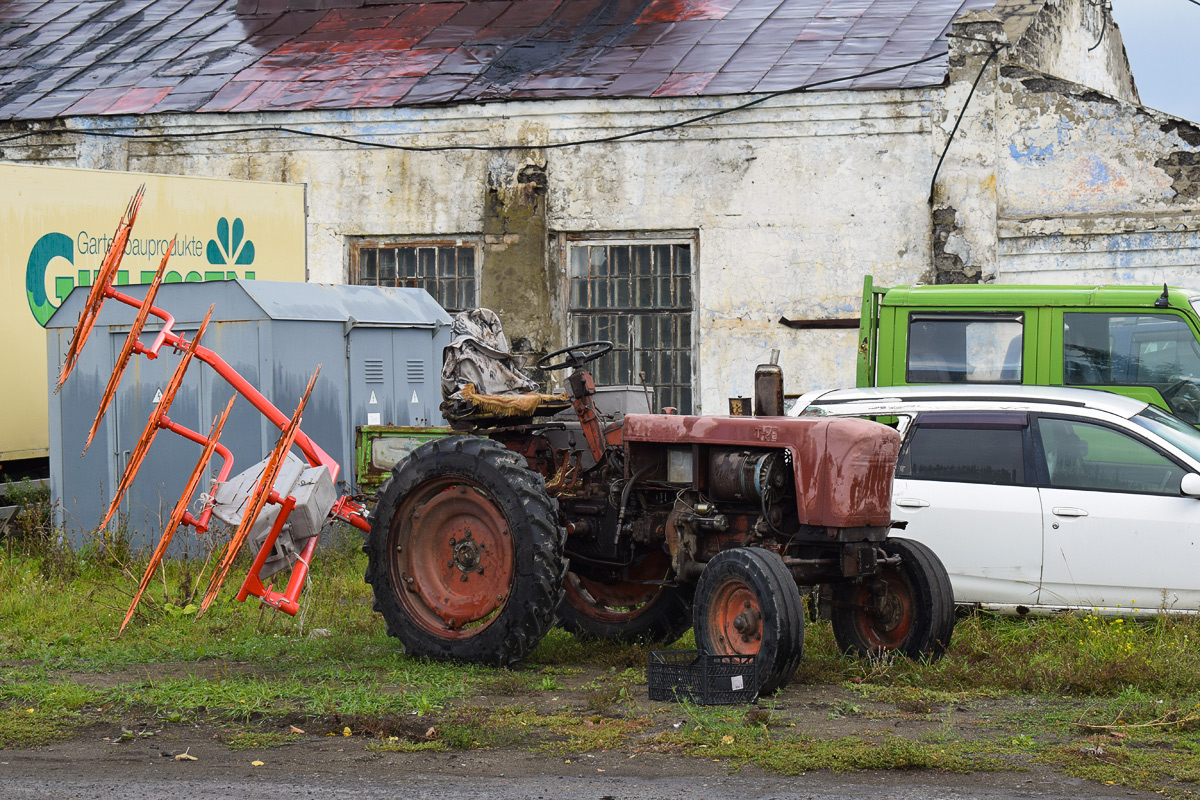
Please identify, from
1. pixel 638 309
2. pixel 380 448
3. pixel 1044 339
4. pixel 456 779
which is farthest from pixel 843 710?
pixel 638 309

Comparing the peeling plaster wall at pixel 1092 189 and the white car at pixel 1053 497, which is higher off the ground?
the peeling plaster wall at pixel 1092 189

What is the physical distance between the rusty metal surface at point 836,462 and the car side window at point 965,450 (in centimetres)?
137

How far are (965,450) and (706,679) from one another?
2702 millimetres

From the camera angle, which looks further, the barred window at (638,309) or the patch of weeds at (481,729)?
the barred window at (638,309)

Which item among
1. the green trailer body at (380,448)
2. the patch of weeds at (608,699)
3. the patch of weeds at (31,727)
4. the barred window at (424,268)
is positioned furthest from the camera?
the barred window at (424,268)

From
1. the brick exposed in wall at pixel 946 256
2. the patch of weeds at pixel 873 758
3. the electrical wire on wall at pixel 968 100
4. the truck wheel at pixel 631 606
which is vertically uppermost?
the electrical wire on wall at pixel 968 100

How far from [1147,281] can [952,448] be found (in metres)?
6.12

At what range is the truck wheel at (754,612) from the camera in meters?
6.29

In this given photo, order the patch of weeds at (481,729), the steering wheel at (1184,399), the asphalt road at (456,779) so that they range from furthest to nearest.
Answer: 1. the steering wheel at (1184,399)
2. the patch of weeds at (481,729)
3. the asphalt road at (456,779)

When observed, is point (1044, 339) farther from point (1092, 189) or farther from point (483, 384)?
point (1092, 189)

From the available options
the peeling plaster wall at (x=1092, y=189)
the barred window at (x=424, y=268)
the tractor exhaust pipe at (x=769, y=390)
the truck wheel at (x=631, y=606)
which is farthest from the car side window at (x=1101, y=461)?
the barred window at (x=424, y=268)

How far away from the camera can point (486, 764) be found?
17.5 feet

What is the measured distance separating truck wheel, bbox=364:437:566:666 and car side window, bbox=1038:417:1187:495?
116 inches

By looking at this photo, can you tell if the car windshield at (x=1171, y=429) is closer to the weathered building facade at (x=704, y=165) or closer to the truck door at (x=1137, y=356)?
the truck door at (x=1137, y=356)
